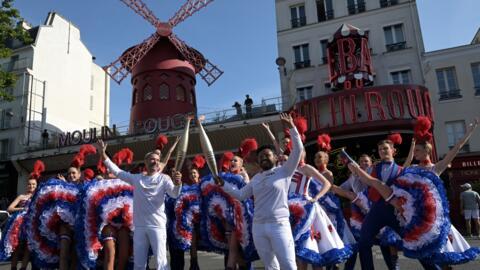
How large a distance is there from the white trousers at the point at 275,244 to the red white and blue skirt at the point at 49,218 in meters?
3.35

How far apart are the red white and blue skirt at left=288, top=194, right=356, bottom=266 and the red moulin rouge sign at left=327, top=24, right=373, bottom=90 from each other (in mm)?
15908

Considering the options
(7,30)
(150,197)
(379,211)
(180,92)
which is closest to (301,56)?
(180,92)

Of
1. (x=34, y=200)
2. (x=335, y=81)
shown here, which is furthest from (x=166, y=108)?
(x=34, y=200)

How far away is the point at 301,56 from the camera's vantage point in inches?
973

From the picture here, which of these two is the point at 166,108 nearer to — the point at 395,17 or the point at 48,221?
the point at 395,17

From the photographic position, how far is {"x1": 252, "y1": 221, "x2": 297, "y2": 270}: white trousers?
14.2 feet

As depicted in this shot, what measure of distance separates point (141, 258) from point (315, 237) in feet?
7.51

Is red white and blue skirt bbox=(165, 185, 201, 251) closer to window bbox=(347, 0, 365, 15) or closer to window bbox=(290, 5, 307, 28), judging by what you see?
window bbox=(290, 5, 307, 28)

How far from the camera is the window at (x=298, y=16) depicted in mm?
25297

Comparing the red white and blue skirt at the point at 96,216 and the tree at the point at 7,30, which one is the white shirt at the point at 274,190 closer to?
the red white and blue skirt at the point at 96,216

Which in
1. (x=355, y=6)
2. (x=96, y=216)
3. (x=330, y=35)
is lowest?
(x=96, y=216)

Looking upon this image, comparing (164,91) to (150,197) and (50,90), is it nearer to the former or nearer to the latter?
(50,90)

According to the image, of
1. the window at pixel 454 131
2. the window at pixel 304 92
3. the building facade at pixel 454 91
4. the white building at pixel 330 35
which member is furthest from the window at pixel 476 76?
the window at pixel 304 92

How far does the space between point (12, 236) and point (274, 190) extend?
18.7 ft
